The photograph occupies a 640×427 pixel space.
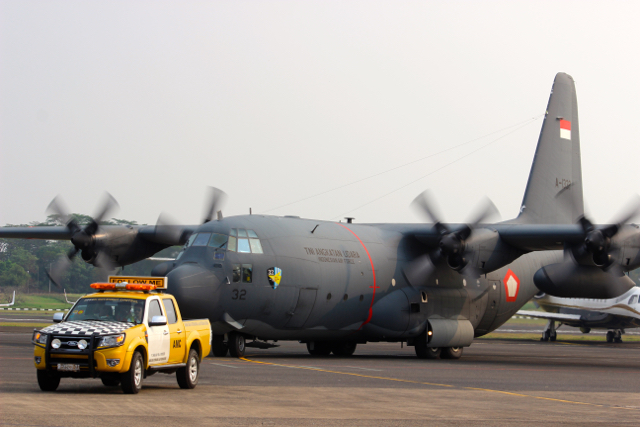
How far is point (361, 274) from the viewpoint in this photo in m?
24.7

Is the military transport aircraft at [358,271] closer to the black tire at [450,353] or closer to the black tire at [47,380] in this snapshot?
the black tire at [450,353]

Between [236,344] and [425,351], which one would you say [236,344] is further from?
[425,351]

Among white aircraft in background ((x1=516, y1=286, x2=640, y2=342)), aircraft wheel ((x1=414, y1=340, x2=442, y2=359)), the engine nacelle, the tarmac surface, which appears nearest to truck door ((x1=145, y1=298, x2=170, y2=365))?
the tarmac surface

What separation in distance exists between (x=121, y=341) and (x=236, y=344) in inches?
399

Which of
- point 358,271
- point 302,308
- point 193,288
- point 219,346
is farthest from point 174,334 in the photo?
point 358,271

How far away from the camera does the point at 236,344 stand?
2225 cm

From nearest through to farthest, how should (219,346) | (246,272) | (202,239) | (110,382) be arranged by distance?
1. (110,382)
2. (246,272)
3. (202,239)
4. (219,346)

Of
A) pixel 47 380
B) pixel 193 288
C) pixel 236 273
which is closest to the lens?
pixel 47 380

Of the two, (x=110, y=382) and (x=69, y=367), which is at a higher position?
(x=69, y=367)

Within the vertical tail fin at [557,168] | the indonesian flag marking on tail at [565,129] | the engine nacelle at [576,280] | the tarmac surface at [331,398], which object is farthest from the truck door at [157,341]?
the indonesian flag marking on tail at [565,129]

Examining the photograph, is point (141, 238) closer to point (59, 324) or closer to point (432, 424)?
point (59, 324)

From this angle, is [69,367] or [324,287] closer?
[69,367]

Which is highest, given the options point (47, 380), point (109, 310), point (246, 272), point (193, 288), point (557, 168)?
point (557, 168)

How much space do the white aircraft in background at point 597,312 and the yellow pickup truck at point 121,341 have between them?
32.8 metres
